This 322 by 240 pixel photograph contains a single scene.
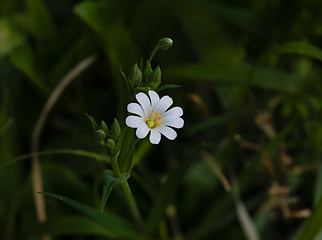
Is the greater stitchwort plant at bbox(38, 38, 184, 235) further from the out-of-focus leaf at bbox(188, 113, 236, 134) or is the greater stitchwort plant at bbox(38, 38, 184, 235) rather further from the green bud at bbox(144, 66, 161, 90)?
the out-of-focus leaf at bbox(188, 113, 236, 134)

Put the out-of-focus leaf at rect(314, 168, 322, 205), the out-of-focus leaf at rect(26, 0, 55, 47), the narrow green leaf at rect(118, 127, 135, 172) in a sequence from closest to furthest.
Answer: the narrow green leaf at rect(118, 127, 135, 172) < the out-of-focus leaf at rect(314, 168, 322, 205) < the out-of-focus leaf at rect(26, 0, 55, 47)

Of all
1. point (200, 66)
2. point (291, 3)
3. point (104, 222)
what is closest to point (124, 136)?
point (104, 222)

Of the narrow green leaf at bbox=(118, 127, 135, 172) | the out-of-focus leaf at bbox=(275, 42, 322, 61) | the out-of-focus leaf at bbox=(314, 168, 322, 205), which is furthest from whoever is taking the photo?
the out-of-focus leaf at bbox=(314, 168, 322, 205)

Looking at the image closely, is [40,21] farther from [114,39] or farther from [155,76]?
[155,76]

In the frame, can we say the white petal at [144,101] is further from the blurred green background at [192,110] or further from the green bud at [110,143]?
the blurred green background at [192,110]

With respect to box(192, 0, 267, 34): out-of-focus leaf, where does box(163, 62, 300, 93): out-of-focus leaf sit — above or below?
below

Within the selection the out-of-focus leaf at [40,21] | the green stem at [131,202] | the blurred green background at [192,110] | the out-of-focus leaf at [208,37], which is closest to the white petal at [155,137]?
the green stem at [131,202]

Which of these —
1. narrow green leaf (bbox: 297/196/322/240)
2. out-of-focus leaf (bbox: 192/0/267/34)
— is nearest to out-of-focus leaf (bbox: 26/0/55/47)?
A: out-of-focus leaf (bbox: 192/0/267/34)

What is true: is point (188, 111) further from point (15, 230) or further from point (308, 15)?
point (15, 230)

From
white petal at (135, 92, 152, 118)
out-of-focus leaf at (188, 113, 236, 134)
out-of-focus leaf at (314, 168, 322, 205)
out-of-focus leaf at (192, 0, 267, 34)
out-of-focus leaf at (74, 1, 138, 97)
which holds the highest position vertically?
out-of-focus leaf at (192, 0, 267, 34)
